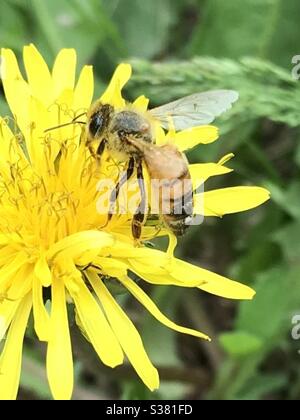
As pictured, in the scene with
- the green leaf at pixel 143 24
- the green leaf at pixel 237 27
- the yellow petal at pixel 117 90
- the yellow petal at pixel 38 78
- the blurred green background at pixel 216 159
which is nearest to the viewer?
the yellow petal at pixel 117 90

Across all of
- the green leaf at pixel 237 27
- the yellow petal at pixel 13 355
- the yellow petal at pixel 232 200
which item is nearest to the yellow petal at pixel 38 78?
the yellow petal at pixel 232 200

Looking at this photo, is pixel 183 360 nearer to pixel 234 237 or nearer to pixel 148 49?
pixel 234 237

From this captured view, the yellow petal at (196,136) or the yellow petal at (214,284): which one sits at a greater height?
the yellow petal at (196,136)

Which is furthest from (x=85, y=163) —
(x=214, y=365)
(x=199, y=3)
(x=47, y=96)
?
(x=199, y=3)

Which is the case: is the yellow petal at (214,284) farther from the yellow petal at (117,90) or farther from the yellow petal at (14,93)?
the yellow petal at (14,93)

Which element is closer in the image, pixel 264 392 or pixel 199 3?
pixel 264 392
